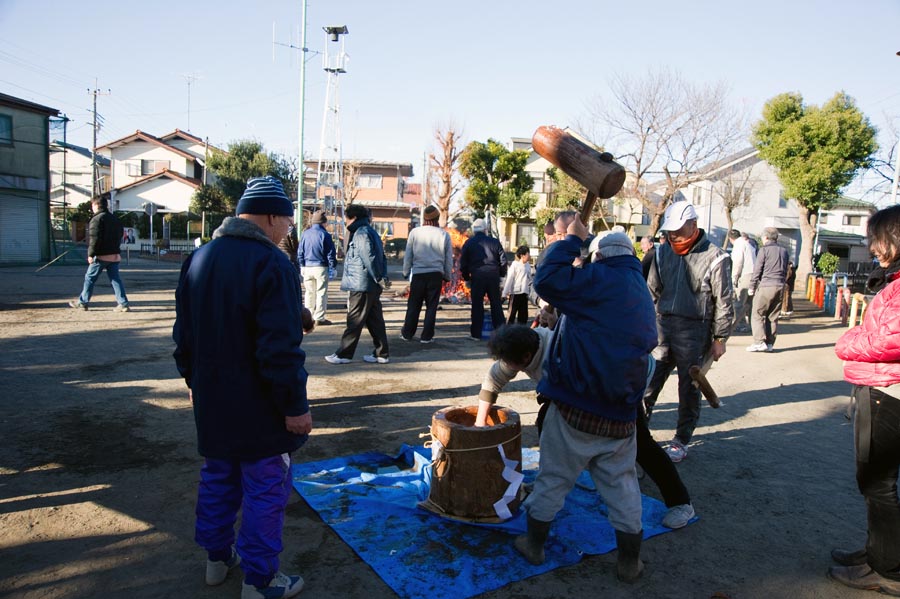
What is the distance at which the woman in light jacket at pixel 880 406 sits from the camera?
2771 millimetres

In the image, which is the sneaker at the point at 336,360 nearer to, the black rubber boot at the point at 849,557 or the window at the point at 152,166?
the black rubber boot at the point at 849,557

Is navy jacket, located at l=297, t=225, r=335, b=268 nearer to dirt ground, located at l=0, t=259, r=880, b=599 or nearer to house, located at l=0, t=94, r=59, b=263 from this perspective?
dirt ground, located at l=0, t=259, r=880, b=599

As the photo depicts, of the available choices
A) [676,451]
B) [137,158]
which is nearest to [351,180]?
[137,158]

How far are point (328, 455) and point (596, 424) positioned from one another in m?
2.33

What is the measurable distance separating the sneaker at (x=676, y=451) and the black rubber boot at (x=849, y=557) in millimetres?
1419

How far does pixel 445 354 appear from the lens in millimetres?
8359

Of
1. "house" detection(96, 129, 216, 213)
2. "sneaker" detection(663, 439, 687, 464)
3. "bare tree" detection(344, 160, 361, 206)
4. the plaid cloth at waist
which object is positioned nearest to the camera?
the plaid cloth at waist

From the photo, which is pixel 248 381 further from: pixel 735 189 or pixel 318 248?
pixel 735 189

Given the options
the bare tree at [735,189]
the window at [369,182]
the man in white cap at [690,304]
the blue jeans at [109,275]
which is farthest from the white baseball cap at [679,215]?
the window at [369,182]

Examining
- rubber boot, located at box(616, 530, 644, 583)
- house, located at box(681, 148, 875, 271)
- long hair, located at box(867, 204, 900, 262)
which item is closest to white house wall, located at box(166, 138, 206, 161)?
house, located at box(681, 148, 875, 271)

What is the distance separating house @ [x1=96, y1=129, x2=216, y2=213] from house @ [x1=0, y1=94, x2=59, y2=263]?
14232mm

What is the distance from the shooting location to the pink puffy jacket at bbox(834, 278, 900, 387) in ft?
8.93

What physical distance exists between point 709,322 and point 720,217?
3404 centimetres

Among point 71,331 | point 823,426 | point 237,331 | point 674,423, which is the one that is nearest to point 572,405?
point 237,331
